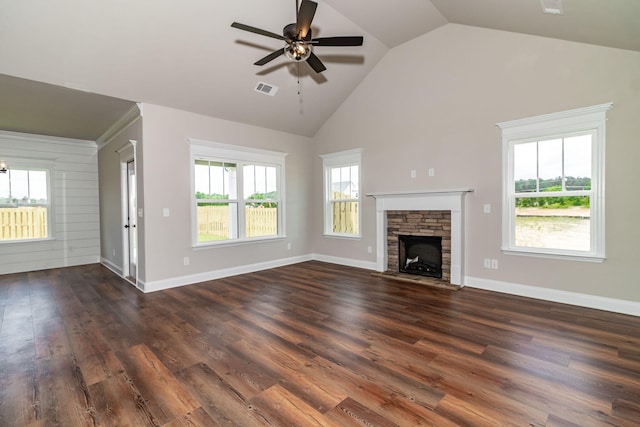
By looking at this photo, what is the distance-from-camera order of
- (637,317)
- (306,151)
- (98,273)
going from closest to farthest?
(637,317) < (98,273) < (306,151)

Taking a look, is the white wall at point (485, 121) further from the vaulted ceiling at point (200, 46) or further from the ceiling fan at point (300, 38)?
the ceiling fan at point (300, 38)

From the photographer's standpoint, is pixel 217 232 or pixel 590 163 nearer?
pixel 590 163

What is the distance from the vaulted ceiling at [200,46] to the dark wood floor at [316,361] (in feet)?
9.60

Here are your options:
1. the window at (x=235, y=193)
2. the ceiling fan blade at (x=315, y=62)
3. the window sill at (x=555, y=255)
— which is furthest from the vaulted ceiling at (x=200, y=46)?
the window sill at (x=555, y=255)

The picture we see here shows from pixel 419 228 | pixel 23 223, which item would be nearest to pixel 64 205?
pixel 23 223

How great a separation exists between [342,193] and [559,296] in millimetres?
3978

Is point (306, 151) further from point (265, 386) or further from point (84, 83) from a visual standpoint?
point (265, 386)

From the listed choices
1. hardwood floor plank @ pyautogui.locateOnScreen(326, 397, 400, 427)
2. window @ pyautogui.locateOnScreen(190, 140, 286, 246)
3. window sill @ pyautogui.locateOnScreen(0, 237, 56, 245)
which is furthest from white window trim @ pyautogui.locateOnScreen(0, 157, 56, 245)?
hardwood floor plank @ pyautogui.locateOnScreen(326, 397, 400, 427)

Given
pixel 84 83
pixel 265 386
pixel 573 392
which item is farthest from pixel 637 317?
pixel 84 83

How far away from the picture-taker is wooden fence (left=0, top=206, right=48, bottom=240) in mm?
5906

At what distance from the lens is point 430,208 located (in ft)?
15.9

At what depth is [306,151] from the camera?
6828 mm

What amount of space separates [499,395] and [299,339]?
164cm

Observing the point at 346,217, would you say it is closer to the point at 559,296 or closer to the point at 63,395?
the point at 559,296
